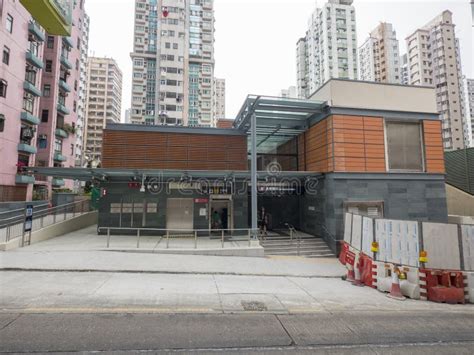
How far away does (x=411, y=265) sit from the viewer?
782 centimetres

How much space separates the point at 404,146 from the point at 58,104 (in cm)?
3750

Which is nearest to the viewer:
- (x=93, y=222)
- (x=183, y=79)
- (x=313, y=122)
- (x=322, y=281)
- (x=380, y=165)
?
(x=322, y=281)

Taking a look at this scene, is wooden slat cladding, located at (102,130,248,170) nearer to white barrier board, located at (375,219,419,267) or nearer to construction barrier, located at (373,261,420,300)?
white barrier board, located at (375,219,419,267)

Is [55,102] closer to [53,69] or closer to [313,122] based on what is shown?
[53,69]

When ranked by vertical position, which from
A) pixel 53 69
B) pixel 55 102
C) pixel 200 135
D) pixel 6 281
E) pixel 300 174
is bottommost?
pixel 6 281

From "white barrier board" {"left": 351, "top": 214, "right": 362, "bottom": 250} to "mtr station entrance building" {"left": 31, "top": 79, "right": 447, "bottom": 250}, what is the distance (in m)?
3.46

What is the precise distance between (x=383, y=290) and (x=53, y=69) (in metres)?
39.6

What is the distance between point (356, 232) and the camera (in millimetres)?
10078

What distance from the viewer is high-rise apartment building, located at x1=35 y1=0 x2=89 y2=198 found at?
30.9m

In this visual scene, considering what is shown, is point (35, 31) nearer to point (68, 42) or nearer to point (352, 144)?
point (68, 42)

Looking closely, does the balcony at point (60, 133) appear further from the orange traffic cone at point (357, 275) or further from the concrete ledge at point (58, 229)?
the orange traffic cone at point (357, 275)

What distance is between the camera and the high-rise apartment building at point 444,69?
67.6 m

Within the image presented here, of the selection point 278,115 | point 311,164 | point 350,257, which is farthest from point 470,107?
point 350,257

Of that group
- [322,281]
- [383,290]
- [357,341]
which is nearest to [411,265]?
[383,290]
